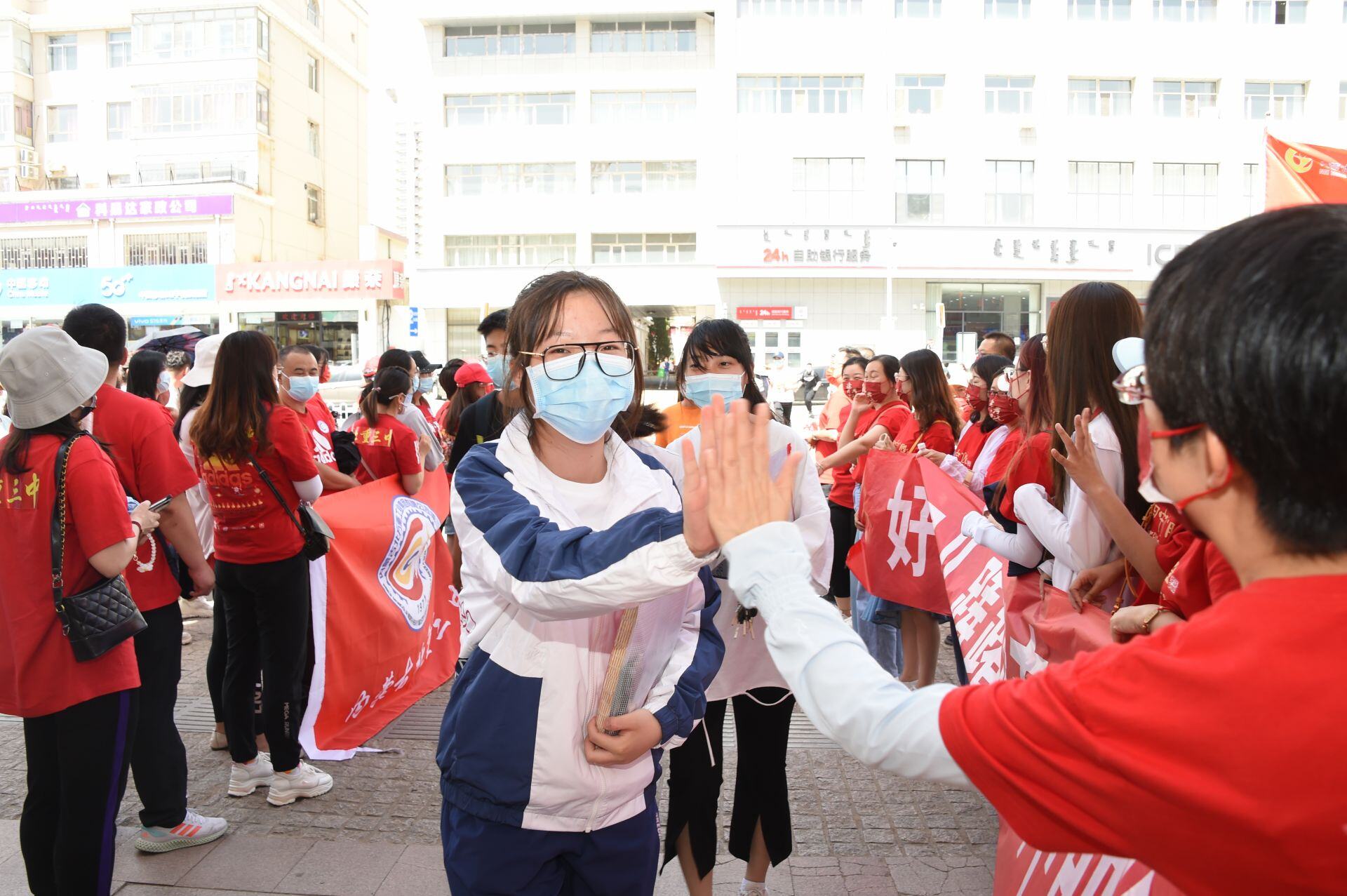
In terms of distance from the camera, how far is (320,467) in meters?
5.45

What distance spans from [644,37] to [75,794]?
3935 cm

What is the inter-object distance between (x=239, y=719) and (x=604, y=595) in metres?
3.30

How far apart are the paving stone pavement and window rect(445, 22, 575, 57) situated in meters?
38.0

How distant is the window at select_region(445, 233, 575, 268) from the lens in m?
38.2

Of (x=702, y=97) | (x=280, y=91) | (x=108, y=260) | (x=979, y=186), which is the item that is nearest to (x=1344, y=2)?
(x=979, y=186)

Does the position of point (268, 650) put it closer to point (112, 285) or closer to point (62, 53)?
point (112, 285)

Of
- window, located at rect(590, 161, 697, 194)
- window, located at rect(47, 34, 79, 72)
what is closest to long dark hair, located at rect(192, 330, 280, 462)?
window, located at rect(590, 161, 697, 194)

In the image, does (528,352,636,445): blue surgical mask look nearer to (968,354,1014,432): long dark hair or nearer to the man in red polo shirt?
the man in red polo shirt

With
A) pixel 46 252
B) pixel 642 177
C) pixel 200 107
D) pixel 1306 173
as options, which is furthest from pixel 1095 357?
pixel 46 252

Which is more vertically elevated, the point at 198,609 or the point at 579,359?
the point at 579,359

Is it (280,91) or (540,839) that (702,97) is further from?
(540,839)

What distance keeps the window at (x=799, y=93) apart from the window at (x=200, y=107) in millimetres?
20846

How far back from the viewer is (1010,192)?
115 feet

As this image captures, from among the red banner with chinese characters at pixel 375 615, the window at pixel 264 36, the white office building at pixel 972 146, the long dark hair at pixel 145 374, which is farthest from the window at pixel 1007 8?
the long dark hair at pixel 145 374
